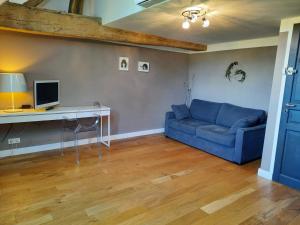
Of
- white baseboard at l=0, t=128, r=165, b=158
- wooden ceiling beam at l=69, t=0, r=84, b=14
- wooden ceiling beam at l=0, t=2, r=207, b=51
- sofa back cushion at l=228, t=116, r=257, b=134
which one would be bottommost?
white baseboard at l=0, t=128, r=165, b=158

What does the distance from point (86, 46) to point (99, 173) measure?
2.33m

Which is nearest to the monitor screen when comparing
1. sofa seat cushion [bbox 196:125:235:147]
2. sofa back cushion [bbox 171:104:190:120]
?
sofa back cushion [bbox 171:104:190:120]

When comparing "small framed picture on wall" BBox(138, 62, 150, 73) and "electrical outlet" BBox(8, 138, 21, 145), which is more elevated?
"small framed picture on wall" BBox(138, 62, 150, 73)

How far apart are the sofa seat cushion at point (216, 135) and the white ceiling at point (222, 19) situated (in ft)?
5.58

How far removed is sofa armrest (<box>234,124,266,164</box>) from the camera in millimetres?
3326

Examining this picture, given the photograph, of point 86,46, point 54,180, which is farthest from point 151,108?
point 54,180

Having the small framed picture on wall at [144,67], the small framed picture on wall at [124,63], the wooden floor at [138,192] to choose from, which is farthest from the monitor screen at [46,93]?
the small framed picture on wall at [144,67]

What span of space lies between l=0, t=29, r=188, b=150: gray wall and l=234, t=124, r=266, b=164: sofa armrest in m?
2.20

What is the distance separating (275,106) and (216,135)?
109 centimetres

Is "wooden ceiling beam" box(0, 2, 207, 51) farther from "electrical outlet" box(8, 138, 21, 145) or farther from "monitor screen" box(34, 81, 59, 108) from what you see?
"electrical outlet" box(8, 138, 21, 145)

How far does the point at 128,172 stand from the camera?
301cm

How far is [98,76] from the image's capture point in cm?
412

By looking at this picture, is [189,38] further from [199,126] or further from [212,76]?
[199,126]

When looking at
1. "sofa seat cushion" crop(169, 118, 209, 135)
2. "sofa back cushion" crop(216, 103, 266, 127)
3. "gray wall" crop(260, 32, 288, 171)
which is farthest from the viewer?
"sofa seat cushion" crop(169, 118, 209, 135)
